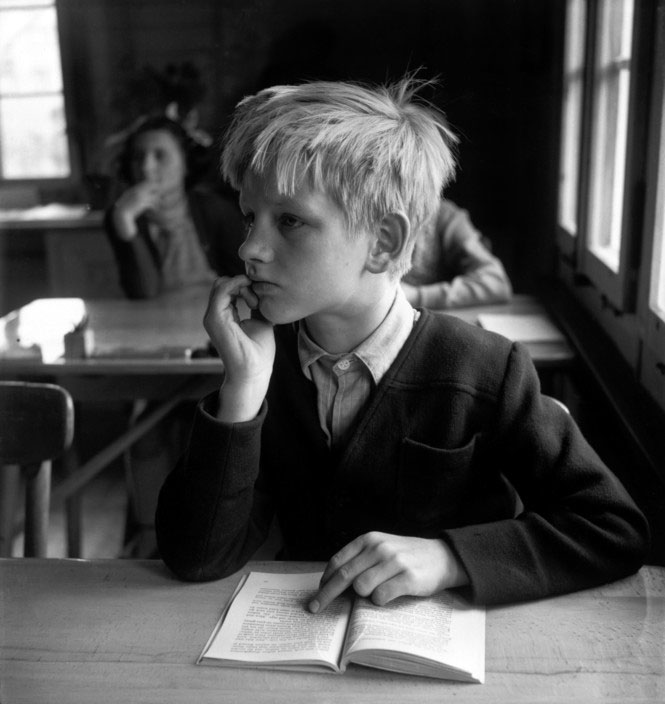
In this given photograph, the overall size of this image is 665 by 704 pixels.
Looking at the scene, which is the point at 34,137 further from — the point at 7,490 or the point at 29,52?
the point at 7,490

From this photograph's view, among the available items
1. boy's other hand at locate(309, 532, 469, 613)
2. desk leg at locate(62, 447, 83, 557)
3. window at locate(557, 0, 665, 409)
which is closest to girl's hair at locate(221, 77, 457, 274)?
boy's other hand at locate(309, 532, 469, 613)

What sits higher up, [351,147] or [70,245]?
[351,147]

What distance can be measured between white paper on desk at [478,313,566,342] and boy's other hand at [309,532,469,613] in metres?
1.33

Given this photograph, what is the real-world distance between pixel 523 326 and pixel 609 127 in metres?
0.79

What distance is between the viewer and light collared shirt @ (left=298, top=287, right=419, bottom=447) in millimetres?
1023

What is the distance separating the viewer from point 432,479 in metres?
1.00

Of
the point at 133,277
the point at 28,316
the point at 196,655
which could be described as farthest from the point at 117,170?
the point at 196,655

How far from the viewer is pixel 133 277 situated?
3.05 m

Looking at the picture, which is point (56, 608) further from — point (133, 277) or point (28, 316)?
point (133, 277)

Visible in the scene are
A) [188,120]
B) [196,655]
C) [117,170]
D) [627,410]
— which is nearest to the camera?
[196,655]

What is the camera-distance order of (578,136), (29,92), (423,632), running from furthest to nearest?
(29,92) → (578,136) → (423,632)

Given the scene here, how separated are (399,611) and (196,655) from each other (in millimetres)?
207

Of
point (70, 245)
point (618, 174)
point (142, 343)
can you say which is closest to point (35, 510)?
point (142, 343)

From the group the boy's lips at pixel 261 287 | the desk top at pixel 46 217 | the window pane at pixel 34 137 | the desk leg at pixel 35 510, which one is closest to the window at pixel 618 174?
the boy's lips at pixel 261 287
